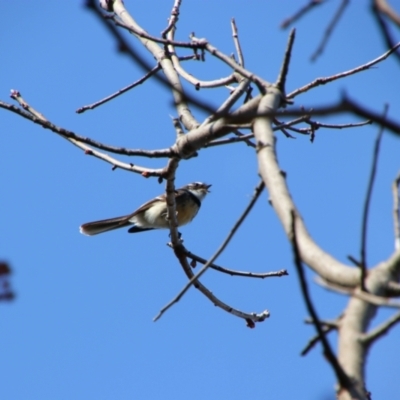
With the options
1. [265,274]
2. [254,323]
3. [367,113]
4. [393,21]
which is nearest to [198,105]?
[367,113]

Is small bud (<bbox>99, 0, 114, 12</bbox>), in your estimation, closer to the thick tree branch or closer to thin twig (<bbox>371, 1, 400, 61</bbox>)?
thin twig (<bbox>371, 1, 400, 61</bbox>)

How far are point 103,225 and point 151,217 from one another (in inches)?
26.4

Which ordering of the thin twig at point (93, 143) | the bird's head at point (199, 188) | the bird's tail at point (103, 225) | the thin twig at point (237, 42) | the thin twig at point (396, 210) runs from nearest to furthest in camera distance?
the thin twig at point (396, 210) → the thin twig at point (93, 143) → the thin twig at point (237, 42) → the bird's tail at point (103, 225) → the bird's head at point (199, 188)

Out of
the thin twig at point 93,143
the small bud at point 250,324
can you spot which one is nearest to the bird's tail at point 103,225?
the small bud at point 250,324

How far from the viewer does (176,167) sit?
4699 mm

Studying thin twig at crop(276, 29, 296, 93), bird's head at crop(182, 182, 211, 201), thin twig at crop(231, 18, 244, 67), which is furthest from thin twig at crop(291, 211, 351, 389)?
bird's head at crop(182, 182, 211, 201)

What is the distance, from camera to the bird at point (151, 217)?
9039mm

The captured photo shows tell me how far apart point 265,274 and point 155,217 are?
3.94m

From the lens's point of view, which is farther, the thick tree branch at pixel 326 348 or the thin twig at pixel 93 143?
the thin twig at pixel 93 143

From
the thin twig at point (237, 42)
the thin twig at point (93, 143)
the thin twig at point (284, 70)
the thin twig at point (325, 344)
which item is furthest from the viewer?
the thin twig at point (237, 42)

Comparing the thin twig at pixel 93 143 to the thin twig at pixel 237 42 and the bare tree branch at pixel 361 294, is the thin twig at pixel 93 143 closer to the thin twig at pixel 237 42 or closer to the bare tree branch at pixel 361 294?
the thin twig at pixel 237 42

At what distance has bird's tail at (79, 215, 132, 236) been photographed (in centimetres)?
895

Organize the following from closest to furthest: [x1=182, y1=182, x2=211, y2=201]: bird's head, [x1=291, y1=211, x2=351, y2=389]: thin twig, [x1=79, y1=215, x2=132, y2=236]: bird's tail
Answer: [x1=291, y1=211, x2=351, y2=389]: thin twig, [x1=79, y1=215, x2=132, y2=236]: bird's tail, [x1=182, y1=182, x2=211, y2=201]: bird's head

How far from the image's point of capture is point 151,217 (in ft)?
30.4
